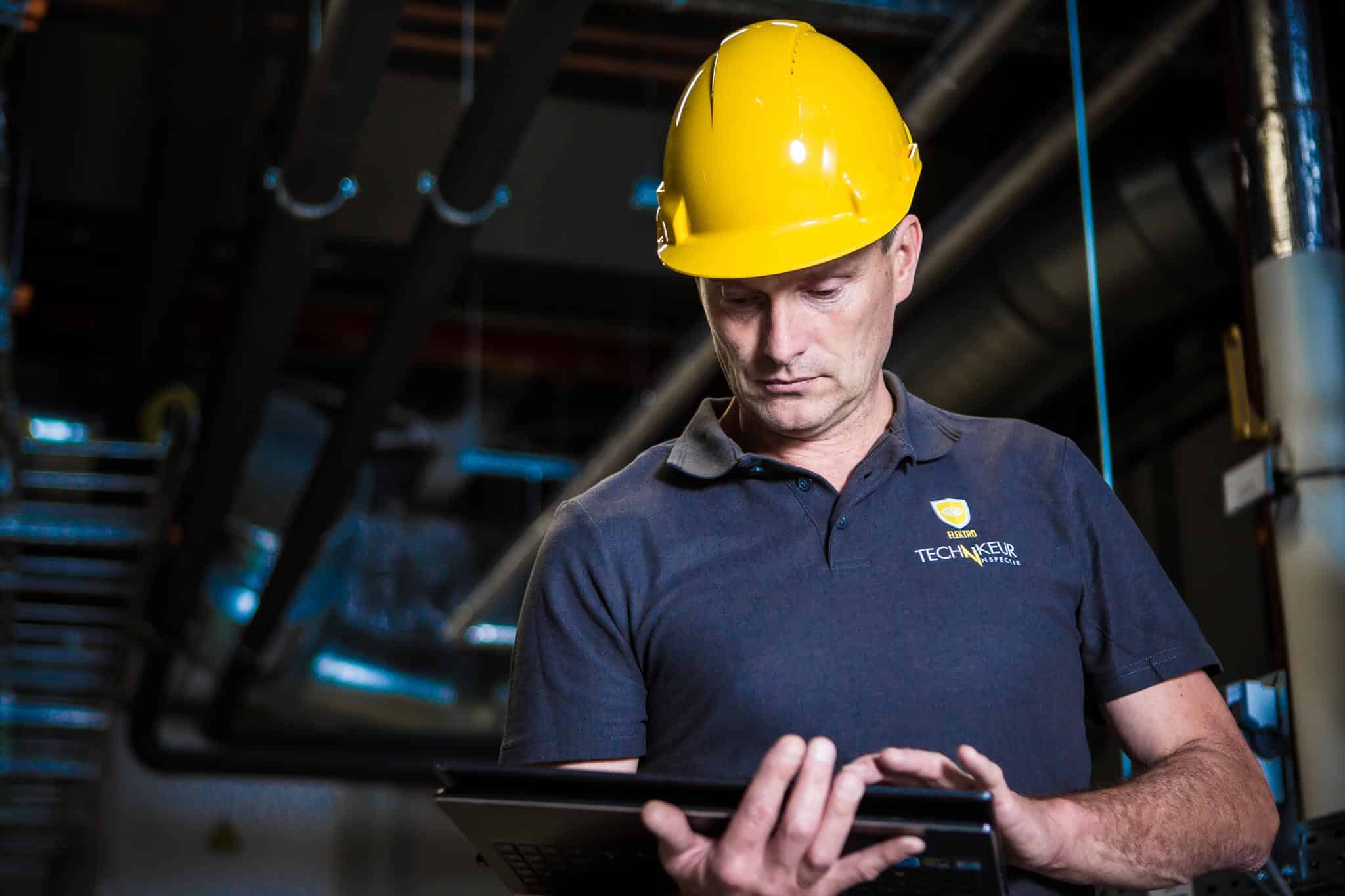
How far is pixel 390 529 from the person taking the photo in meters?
6.40

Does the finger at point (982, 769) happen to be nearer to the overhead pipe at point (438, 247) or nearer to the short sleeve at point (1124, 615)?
the short sleeve at point (1124, 615)

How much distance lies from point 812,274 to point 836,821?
62 cm

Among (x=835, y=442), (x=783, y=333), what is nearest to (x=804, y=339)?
(x=783, y=333)

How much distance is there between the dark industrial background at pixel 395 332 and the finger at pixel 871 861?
72.0 inches

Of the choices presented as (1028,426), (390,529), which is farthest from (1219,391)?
(390,529)

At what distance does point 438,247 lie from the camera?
139 inches

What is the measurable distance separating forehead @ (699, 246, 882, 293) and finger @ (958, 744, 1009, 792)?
54 cm

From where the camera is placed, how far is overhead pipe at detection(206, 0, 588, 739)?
2773 mm

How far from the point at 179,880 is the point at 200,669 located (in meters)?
1.13

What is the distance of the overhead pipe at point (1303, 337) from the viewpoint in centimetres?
246

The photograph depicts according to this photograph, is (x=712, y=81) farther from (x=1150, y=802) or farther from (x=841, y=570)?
(x=1150, y=802)

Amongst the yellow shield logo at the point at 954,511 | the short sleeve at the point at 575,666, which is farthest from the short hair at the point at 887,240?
the short sleeve at the point at 575,666

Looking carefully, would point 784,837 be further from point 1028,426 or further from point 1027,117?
point 1027,117

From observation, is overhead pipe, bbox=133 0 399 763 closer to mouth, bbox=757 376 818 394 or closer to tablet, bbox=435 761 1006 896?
mouth, bbox=757 376 818 394
